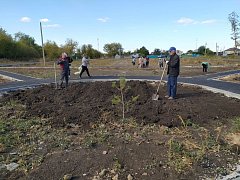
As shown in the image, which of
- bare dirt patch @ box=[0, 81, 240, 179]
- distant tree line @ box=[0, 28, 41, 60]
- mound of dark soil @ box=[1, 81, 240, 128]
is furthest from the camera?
distant tree line @ box=[0, 28, 41, 60]

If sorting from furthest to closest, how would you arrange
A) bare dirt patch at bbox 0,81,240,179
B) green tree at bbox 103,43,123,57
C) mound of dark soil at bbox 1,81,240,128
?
1. green tree at bbox 103,43,123,57
2. mound of dark soil at bbox 1,81,240,128
3. bare dirt patch at bbox 0,81,240,179

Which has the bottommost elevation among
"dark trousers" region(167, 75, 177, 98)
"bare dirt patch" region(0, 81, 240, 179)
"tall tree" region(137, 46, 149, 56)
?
"bare dirt patch" region(0, 81, 240, 179)

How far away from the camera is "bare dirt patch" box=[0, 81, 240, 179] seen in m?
4.23

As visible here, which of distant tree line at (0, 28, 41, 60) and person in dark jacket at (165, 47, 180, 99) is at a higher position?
distant tree line at (0, 28, 41, 60)

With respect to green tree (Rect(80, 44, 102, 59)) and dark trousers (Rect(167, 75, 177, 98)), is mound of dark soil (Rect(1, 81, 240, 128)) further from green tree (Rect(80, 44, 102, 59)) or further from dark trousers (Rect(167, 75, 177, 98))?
green tree (Rect(80, 44, 102, 59))

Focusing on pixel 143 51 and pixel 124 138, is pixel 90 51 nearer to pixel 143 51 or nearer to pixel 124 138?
pixel 143 51

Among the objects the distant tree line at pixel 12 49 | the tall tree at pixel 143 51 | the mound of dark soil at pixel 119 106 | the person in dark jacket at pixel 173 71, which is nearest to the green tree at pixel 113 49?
the tall tree at pixel 143 51

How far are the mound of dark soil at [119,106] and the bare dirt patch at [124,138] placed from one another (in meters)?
0.02

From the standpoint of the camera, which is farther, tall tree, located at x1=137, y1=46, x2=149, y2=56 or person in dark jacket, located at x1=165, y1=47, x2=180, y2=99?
tall tree, located at x1=137, y1=46, x2=149, y2=56

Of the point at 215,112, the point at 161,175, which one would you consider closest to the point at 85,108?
the point at 215,112

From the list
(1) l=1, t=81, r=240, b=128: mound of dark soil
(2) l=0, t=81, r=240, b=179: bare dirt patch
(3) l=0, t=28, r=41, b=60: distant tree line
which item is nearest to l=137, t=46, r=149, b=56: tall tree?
(3) l=0, t=28, r=41, b=60: distant tree line

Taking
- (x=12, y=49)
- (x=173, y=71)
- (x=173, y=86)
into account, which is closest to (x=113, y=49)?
(x=12, y=49)

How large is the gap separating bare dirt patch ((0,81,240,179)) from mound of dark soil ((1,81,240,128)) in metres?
0.02

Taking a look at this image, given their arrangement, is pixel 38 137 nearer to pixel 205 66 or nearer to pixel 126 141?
pixel 126 141
